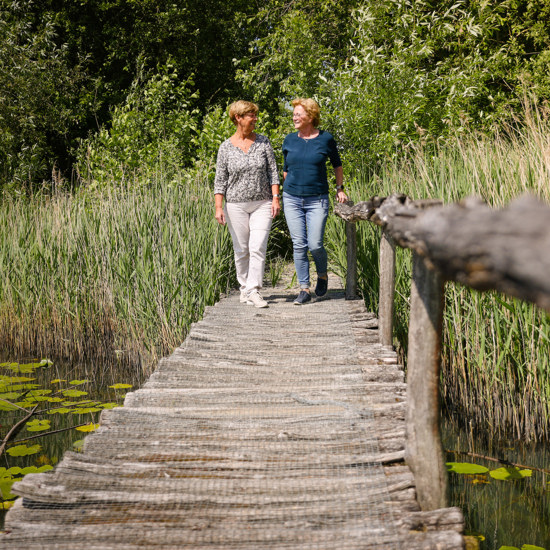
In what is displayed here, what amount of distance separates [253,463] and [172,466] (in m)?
0.32

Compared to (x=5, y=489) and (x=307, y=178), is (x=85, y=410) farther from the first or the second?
(x=307, y=178)

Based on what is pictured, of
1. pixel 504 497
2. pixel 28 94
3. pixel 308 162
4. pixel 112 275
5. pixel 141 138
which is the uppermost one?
→ pixel 28 94

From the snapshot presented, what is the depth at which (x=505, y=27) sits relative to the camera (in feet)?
40.9

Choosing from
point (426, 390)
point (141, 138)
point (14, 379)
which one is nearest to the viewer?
point (426, 390)

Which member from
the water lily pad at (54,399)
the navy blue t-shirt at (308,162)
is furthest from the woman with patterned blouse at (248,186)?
the water lily pad at (54,399)

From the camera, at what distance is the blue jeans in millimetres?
5250

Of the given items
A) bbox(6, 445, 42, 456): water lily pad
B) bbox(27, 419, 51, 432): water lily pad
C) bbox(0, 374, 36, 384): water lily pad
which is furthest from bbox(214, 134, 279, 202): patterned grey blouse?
bbox(0, 374, 36, 384): water lily pad

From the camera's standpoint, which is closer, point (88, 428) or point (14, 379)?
point (88, 428)

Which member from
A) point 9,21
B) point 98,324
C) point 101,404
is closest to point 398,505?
point 101,404

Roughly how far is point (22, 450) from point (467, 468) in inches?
114

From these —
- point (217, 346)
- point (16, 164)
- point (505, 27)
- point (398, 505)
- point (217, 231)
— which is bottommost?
point (398, 505)

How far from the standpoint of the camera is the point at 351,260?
5625mm

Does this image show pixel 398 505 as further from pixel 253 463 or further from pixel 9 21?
pixel 9 21

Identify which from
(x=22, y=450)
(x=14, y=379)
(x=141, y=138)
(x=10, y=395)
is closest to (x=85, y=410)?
(x=22, y=450)
